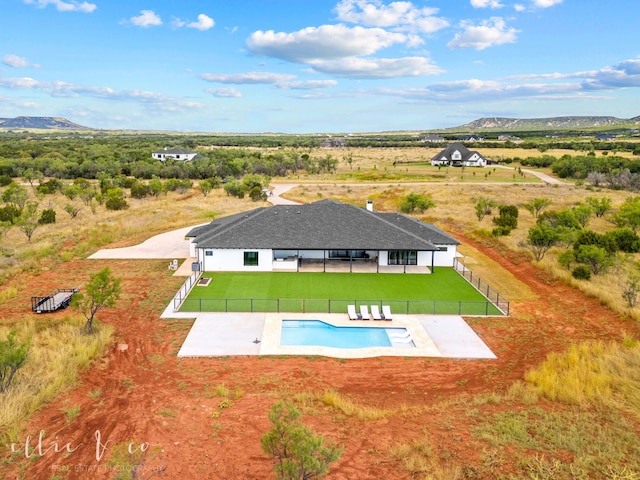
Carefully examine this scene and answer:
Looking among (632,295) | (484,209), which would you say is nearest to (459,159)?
(484,209)

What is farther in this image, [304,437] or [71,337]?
[71,337]

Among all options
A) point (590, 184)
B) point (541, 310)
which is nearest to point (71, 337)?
point (541, 310)

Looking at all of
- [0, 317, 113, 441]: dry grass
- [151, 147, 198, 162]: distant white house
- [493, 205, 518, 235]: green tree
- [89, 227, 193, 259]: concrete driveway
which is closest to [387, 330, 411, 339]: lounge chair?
[0, 317, 113, 441]: dry grass

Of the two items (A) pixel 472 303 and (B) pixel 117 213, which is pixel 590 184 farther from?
(B) pixel 117 213

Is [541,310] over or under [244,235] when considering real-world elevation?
under

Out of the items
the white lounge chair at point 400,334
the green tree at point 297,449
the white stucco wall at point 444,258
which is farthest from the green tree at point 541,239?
the green tree at point 297,449

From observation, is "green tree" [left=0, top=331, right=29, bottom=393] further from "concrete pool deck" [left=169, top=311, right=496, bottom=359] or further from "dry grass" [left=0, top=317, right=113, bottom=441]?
"concrete pool deck" [left=169, top=311, right=496, bottom=359]
